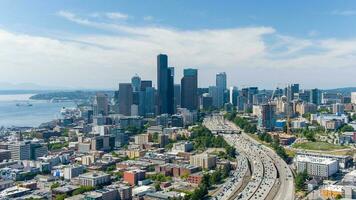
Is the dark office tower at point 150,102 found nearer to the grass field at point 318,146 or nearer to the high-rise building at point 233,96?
the high-rise building at point 233,96

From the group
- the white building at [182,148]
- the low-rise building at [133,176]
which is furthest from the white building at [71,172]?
the white building at [182,148]

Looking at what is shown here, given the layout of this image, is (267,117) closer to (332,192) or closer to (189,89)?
(189,89)

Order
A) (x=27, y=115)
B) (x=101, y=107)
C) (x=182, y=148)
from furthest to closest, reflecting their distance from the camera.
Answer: (x=27, y=115)
(x=101, y=107)
(x=182, y=148)

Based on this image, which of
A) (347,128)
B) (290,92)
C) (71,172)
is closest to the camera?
(71,172)

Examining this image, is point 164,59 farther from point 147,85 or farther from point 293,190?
point 293,190

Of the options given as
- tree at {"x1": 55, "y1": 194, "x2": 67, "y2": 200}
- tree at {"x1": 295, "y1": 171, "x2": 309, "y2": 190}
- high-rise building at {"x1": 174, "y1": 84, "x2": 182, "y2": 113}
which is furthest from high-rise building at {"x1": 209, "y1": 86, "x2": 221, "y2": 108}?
tree at {"x1": 55, "y1": 194, "x2": 67, "y2": 200}

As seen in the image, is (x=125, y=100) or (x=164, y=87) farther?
(x=164, y=87)

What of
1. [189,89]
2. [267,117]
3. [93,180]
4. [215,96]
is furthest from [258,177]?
[215,96]
